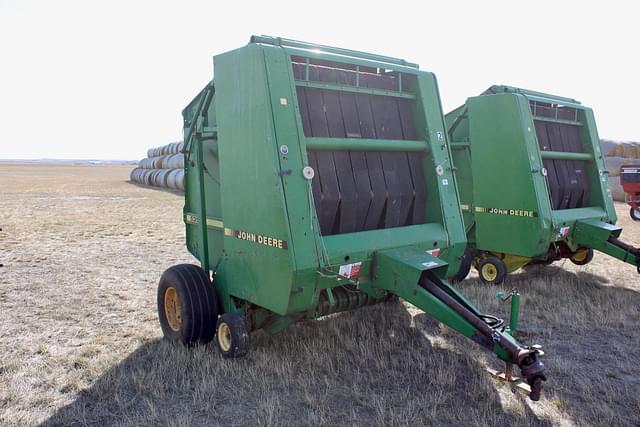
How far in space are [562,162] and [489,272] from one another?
1.87 m

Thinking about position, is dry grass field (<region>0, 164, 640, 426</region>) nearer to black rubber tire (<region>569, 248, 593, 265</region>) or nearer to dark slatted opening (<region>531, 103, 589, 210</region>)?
black rubber tire (<region>569, 248, 593, 265</region>)

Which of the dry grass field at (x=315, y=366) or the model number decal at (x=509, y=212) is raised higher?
the model number decal at (x=509, y=212)

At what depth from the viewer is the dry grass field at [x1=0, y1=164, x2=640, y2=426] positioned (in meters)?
3.27

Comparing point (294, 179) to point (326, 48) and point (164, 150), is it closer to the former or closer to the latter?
point (326, 48)

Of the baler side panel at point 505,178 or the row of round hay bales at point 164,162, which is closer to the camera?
the baler side panel at point 505,178

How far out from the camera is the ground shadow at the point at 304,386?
3221mm

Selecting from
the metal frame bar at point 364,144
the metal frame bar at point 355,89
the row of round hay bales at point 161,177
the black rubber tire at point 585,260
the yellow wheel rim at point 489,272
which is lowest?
the black rubber tire at point 585,260

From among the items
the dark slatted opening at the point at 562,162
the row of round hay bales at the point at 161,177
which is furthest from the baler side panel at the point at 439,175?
the row of round hay bales at the point at 161,177

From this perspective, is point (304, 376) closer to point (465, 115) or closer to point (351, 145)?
point (351, 145)

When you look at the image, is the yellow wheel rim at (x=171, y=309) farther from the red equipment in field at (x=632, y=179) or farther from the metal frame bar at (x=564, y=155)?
the red equipment in field at (x=632, y=179)

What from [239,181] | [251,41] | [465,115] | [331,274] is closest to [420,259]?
[331,274]

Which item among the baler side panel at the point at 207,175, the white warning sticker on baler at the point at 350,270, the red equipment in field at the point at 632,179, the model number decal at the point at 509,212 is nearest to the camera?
the white warning sticker on baler at the point at 350,270

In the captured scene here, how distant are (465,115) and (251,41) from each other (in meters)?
4.17

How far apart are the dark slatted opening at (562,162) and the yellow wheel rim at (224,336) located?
476cm
